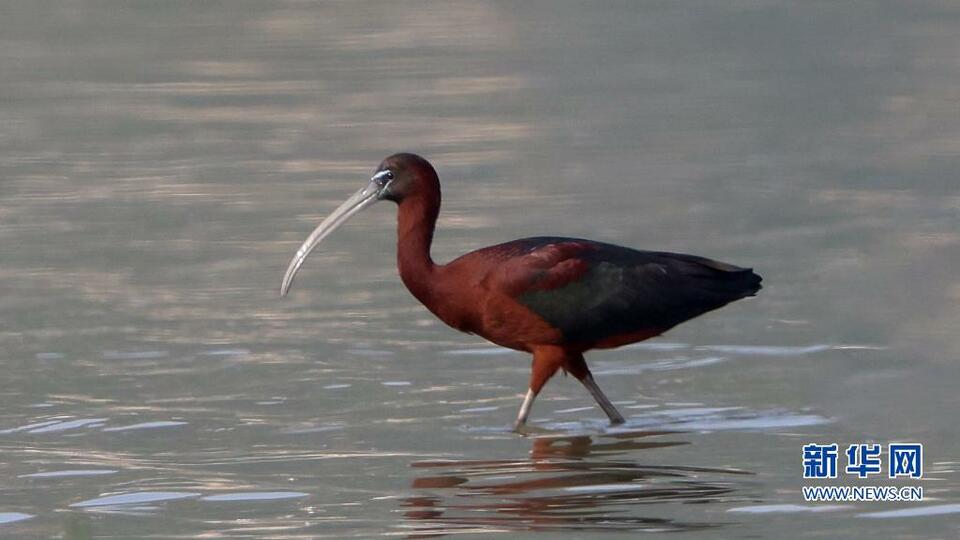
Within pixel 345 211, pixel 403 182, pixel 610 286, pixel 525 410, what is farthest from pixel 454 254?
pixel 525 410

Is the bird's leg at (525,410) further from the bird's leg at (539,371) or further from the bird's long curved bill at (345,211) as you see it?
the bird's long curved bill at (345,211)

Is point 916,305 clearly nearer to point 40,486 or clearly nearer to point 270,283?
point 270,283

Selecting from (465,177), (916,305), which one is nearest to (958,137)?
(465,177)

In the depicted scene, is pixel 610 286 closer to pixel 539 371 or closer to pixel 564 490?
pixel 539 371

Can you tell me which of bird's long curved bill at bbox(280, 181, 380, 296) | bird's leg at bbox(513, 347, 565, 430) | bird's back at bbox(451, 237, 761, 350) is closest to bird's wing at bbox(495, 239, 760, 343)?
bird's back at bbox(451, 237, 761, 350)

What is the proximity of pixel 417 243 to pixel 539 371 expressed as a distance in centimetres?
78

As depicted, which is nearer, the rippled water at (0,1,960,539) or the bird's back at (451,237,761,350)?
the rippled water at (0,1,960,539)

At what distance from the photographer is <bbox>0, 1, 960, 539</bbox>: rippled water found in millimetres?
8680

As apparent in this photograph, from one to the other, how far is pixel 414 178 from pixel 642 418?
1.45 meters

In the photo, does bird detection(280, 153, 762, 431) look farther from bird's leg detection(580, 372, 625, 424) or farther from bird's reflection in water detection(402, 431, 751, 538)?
bird's reflection in water detection(402, 431, 751, 538)

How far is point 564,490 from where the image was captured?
28.6ft

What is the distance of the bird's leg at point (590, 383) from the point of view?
973 cm

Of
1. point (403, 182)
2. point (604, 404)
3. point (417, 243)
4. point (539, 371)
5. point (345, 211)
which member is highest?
point (403, 182)

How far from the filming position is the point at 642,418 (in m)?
9.83
